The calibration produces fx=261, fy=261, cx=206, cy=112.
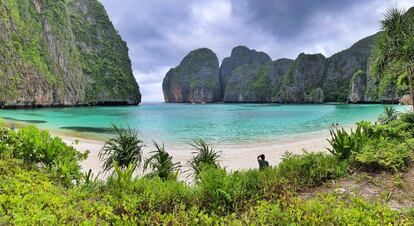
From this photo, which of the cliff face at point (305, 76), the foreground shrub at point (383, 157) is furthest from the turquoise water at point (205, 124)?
the cliff face at point (305, 76)

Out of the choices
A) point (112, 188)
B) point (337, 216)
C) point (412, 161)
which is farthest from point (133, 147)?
point (412, 161)

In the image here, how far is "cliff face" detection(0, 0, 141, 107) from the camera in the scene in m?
71.2

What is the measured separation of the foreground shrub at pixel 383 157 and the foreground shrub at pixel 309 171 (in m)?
0.43

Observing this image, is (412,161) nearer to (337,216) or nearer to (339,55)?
(337,216)

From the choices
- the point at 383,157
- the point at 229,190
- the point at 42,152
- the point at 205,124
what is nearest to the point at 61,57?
the point at 205,124

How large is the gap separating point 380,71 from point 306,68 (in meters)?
157

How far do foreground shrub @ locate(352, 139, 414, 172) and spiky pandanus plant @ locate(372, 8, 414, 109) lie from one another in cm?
780

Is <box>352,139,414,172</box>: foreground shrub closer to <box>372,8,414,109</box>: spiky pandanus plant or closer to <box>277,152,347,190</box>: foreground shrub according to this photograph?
<box>277,152,347,190</box>: foreground shrub

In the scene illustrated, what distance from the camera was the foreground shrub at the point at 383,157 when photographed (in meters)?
5.18

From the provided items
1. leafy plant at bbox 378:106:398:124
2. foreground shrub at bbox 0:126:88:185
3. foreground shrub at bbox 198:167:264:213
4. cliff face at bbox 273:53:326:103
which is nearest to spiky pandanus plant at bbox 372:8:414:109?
leafy plant at bbox 378:106:398:124

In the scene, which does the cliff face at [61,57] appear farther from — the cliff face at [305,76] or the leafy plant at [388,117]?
the cliff face at [305,76]

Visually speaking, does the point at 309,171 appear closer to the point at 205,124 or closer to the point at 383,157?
the point at 383,157

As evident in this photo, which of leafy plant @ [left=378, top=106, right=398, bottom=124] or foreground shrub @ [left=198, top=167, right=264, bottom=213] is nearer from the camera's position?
foreground shrub @ [left=198, top=167, right=264, bottom=213]

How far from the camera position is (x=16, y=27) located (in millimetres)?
75438
